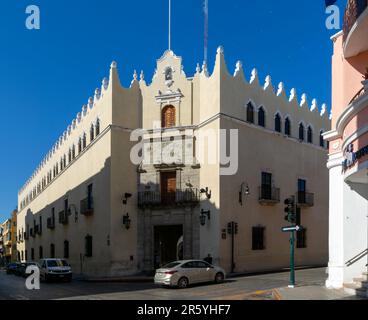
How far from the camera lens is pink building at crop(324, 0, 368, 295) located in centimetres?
1548

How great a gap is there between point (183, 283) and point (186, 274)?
1.36 feet

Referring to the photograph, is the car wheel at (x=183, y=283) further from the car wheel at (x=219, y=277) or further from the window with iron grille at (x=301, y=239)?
the window with iron grille at (x=301, y=239)

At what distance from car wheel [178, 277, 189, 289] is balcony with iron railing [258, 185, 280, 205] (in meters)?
9.81

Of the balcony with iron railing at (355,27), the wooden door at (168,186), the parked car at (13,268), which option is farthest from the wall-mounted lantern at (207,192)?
the parked car at (13,268)

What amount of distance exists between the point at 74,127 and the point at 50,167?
12.0m

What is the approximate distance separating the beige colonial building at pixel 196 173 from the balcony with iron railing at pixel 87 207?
0.08m

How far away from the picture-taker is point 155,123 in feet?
99.9

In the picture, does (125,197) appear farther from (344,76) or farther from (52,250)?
(52,250)

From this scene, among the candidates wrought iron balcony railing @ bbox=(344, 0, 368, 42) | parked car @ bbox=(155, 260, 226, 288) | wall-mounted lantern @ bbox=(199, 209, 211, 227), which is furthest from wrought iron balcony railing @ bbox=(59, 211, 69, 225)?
wrought iron balcony railing @ bbox=(344, 0, 368, 42)

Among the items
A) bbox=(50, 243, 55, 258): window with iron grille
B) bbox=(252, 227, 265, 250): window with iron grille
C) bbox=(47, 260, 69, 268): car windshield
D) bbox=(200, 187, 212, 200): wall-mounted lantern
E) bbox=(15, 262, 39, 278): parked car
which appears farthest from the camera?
bbox=(50, 243, 55, 258): window with iron grille

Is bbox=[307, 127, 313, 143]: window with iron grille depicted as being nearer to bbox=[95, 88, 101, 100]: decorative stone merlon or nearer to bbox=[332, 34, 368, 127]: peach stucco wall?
bbox=[95, 88, 101, 100]: decorative stone merlon

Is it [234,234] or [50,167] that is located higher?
[50,167]
